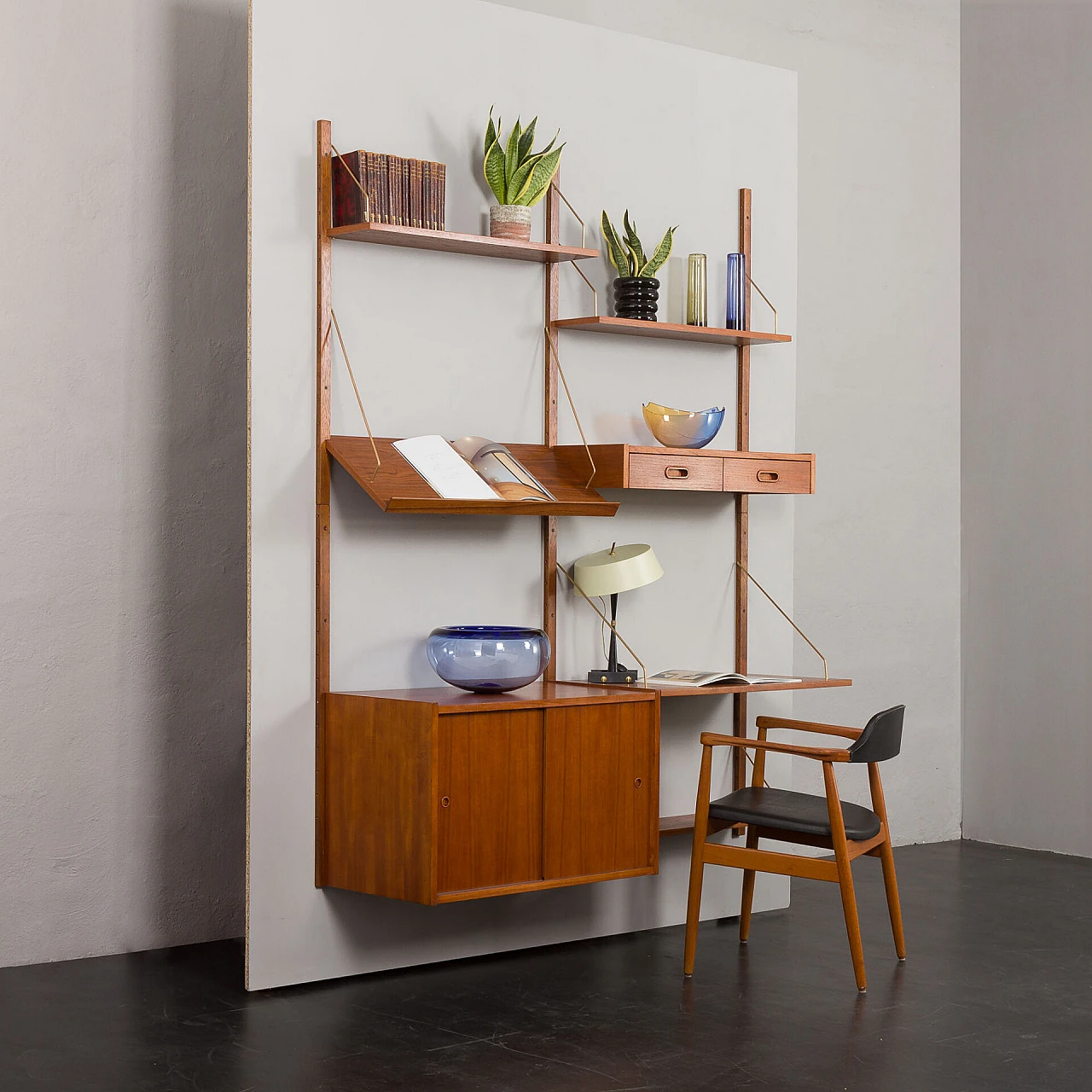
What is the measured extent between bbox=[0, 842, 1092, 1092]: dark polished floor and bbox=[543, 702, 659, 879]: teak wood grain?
39cm

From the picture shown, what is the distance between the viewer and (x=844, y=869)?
4.15 metres

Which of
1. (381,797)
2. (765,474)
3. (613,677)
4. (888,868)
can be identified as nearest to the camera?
(381,797)

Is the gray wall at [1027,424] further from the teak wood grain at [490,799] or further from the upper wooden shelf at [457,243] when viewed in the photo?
the teak wood grain at [490,799]

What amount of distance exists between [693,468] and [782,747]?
982mm

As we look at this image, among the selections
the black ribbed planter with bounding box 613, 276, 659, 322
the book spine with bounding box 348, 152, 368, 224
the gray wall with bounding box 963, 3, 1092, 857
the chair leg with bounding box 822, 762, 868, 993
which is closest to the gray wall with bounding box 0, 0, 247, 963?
the book spine with bounding box 348, 152, 368, 224

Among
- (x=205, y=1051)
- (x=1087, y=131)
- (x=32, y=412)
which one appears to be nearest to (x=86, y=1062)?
(x=205, y=1051)

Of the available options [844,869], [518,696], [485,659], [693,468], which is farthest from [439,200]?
[844,869]

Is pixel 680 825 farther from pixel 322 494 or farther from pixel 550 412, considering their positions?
pixel 322 494

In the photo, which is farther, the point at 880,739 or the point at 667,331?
the point at 667,331

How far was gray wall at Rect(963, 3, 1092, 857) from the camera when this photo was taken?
20.7ft

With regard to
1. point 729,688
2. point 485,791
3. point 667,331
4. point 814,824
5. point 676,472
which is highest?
point 667,331

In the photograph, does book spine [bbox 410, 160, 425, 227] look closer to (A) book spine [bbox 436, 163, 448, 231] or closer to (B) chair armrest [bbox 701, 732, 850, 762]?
(A) book spine [bbox 436, 163, 448, 231]

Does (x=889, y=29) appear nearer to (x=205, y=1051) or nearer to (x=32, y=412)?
(x=32, y=412)

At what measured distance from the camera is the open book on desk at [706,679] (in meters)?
4.68
